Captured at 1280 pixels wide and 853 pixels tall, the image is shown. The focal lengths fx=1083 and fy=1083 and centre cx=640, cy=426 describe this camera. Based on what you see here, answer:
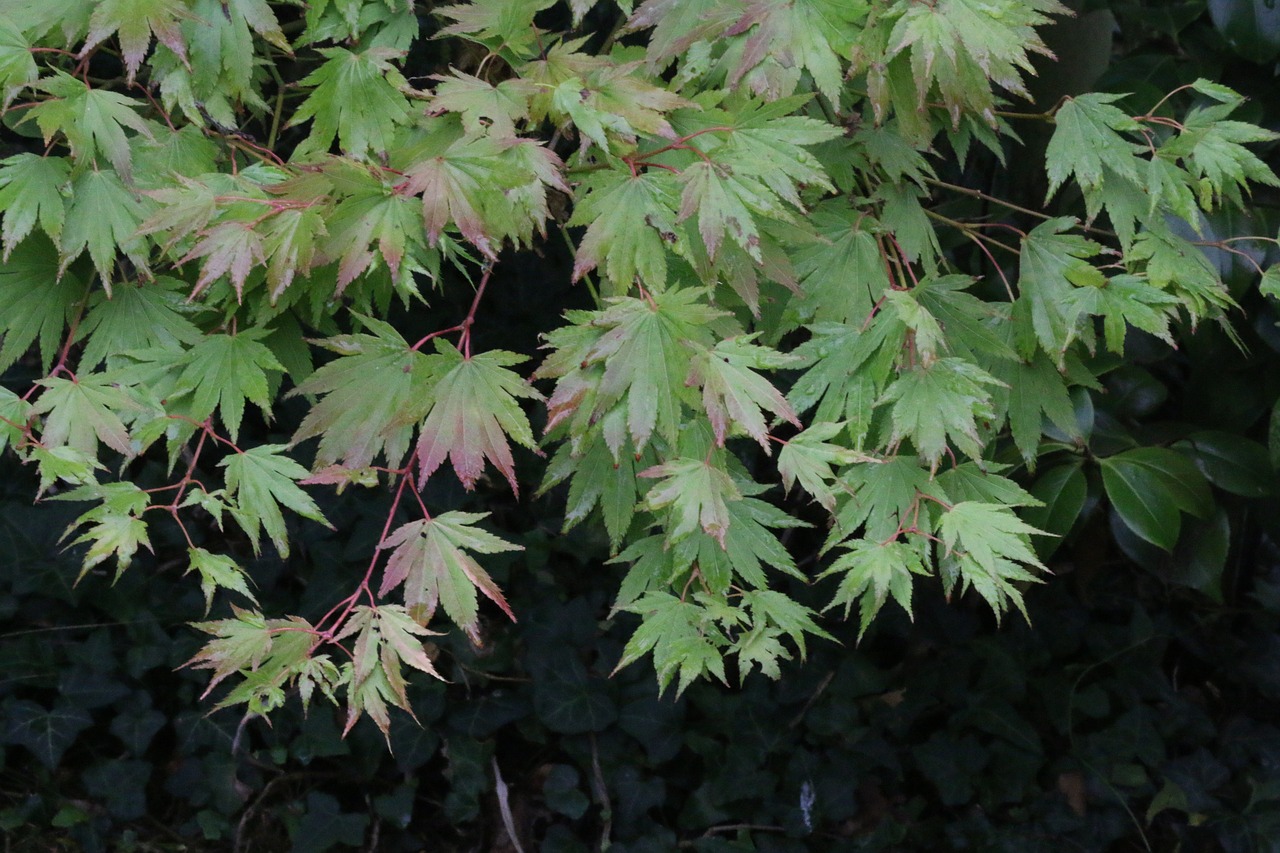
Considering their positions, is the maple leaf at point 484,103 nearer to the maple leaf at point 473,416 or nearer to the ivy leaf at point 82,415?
the maple leaf at point 473,416

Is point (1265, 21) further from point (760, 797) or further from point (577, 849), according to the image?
point (577, 849)

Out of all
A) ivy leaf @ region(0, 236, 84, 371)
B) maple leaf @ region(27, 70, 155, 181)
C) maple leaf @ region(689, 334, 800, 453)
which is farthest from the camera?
ivy leaf @ region(0, 236, 84, 371)

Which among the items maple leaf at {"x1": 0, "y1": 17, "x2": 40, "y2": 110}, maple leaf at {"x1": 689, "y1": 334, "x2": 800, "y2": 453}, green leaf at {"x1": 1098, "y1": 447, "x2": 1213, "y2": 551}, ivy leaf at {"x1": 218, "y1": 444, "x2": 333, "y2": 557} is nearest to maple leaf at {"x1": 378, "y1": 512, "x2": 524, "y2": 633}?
ivy leaf at {"x1": 218, "y1": 444, "x2": 333, "y2": 557}

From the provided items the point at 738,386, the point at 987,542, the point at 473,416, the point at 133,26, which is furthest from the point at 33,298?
the point at 987,542

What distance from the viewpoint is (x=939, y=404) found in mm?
1276

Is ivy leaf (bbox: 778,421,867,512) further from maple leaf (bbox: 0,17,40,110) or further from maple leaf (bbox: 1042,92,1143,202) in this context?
maple leaf (bbox: 0,17,40,110)

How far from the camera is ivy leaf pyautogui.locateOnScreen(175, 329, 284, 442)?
1312 millimetres

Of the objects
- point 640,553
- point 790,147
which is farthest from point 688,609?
point 790,147

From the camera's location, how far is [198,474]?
289cm

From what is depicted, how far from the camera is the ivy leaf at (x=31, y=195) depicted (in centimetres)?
123

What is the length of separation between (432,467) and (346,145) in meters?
0.44

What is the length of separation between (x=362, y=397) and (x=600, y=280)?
327 millimetres

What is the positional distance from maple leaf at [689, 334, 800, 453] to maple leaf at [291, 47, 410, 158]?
1.63 feet

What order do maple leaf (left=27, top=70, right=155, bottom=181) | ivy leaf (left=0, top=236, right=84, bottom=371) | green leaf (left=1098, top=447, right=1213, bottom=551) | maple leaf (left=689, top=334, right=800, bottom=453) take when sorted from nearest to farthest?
maple leaf (left=689, top=334, right=800, bottom=453), maple leaf (left=27, top=70, right=155, bottom=181), ivy leaf (left=0, top=236, right=84, bottom=371), green leaf (left=1098, top=447, right=1213, bottom=551)
